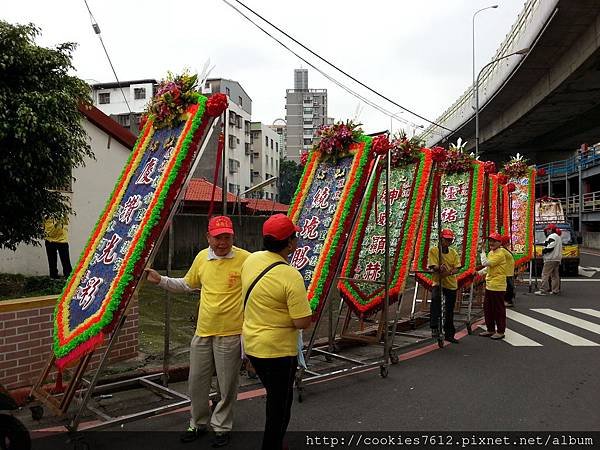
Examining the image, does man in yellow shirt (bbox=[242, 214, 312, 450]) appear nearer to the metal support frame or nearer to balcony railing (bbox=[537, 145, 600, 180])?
the metal support frame

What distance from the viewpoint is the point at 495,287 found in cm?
778

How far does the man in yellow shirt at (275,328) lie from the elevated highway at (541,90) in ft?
21.0

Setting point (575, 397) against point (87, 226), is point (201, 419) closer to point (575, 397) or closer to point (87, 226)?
point (575, 397)

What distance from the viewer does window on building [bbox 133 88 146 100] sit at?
4486cm

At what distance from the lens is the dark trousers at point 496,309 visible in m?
7.87

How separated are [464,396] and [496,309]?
321 cm

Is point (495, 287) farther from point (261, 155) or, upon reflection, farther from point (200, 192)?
point (261, 155)

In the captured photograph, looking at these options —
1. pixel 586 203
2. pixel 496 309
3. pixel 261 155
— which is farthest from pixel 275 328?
pixel 261 155

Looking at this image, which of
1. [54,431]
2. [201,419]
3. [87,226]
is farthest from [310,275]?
[87,226]

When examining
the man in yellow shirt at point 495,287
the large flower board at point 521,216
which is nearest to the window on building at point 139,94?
the large flower board at point 521,216

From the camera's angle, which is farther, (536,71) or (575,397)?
(536,71)

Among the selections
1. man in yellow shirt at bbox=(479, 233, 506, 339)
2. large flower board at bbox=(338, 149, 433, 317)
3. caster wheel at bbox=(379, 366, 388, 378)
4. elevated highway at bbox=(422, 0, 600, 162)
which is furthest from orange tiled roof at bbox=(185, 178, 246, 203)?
caster wheel at bbox=(379, 366, 388, 378)

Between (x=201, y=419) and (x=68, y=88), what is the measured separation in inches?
224

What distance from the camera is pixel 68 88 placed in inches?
295
